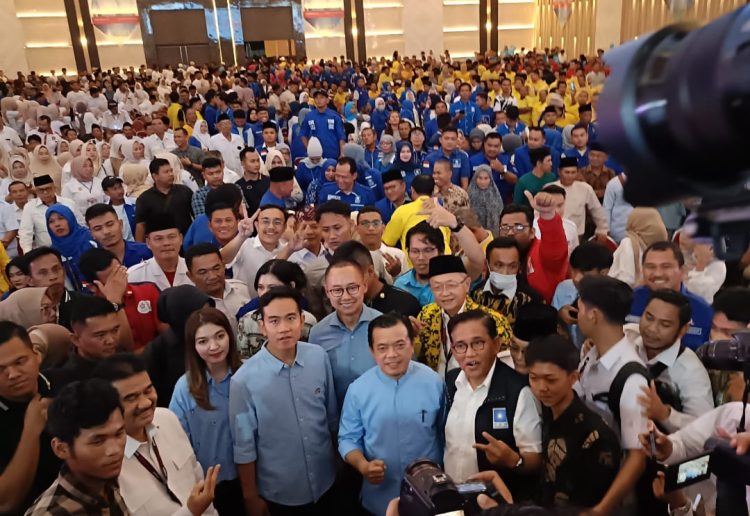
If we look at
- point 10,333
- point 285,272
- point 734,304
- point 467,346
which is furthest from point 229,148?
point 734,304

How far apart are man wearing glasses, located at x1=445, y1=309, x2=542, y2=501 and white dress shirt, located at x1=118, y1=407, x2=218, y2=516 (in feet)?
3.15

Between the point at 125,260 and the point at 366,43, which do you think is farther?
the point at 366,43

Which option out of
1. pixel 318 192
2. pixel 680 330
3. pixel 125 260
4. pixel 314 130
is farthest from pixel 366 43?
pixel 680 330

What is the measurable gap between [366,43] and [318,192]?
1924cm

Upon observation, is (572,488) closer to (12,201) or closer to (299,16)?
(12,201)

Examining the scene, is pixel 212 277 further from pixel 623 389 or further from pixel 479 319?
pixel 623 389

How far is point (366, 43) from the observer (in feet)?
76.9

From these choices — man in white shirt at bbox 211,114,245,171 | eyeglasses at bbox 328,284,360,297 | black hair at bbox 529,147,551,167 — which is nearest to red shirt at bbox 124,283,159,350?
eyeglasses at bbox 328,284,360,297

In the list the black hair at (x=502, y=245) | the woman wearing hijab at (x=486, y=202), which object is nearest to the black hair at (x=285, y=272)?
the black hair at (x=502, y=245)

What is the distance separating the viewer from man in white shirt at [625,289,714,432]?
2.38 meters

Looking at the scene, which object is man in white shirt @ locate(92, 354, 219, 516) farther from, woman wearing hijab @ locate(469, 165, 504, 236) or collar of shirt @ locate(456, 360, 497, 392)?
woman wearing hijab @ locate(469, 165, 504, 236)

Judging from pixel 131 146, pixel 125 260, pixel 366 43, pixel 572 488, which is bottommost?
pixel 572 488

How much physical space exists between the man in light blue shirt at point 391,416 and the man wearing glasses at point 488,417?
95 millimetres

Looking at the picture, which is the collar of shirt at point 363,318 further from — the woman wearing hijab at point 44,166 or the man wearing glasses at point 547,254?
the woman wearing hijab at point 44,166
